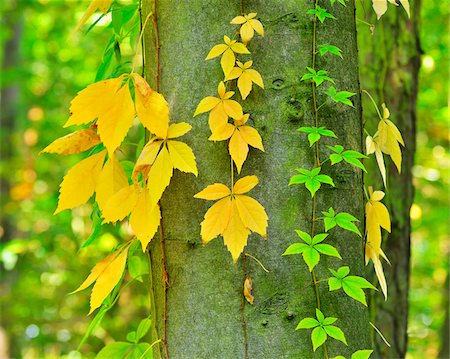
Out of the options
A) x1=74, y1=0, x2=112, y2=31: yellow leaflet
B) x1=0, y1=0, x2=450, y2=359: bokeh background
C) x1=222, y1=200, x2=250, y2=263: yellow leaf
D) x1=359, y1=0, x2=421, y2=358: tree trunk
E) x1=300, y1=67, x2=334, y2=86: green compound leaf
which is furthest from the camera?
x1=0, y1=0, x2=450, y2=359: bokeh background

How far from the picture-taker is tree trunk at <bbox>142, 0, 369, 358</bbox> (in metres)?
1.15

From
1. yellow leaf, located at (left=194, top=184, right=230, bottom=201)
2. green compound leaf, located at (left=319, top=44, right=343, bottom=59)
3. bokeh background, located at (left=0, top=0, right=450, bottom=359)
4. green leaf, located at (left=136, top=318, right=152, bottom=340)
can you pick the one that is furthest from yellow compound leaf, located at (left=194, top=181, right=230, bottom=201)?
bokeh background, located at (left=0, top=0, right=450, bottom=359)

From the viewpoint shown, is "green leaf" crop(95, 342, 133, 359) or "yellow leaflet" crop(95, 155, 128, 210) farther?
"green leaf" crop(95, 342, 133, 359)

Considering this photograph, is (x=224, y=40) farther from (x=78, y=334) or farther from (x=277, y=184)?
(x=78, y=334)

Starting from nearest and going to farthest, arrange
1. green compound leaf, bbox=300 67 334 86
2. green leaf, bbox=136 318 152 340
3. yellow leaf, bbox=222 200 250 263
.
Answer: yellow leaf, bbox=222 200 250 263 < green compound leaf, bbox=300 67 334 86 < green leaf, bbox=136 318 152 340

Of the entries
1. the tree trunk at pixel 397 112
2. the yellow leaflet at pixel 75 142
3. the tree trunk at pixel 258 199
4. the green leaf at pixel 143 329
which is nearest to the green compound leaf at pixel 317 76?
the tree trunk at pixel 258 199

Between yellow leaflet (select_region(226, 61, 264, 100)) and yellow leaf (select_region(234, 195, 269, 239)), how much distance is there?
0.20 metres

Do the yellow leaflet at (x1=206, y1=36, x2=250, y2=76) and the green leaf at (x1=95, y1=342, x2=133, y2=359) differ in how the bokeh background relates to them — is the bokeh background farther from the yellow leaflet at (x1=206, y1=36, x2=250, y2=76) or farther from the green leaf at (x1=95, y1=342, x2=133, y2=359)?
the yellow leaflet at (x1=206, y1=36, x2=250, y2=76)

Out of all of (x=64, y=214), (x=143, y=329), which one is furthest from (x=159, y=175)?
(x=64, y=214)

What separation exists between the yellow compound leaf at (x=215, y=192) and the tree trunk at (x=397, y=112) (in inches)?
55.1

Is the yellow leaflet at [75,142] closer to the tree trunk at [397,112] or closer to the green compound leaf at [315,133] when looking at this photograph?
the green compound leaf at [315,133]

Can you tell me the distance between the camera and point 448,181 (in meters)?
6.87

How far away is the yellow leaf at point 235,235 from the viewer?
108 centimetres

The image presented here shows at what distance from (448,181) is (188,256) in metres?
6.27
